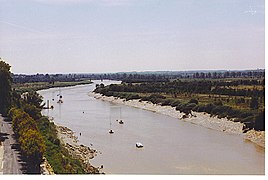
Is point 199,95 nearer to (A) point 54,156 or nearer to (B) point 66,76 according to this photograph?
(B) point 66,76

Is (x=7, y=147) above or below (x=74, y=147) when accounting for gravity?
above

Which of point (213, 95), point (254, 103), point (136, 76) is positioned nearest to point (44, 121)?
point (136, 76)

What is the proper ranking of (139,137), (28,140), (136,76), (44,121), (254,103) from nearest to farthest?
1. (254,103)
2. (136,76)
3. (28,140)
4. (139,137)
5. (44,121)

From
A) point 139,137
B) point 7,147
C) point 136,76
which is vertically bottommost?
point 139,137

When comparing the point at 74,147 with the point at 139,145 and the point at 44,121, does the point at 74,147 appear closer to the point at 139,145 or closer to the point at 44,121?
the point at 44,121

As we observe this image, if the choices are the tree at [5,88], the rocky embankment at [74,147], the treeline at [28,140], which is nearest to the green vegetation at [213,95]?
the rocky embankment at [74,147]

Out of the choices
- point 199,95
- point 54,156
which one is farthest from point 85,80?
point 199,95
